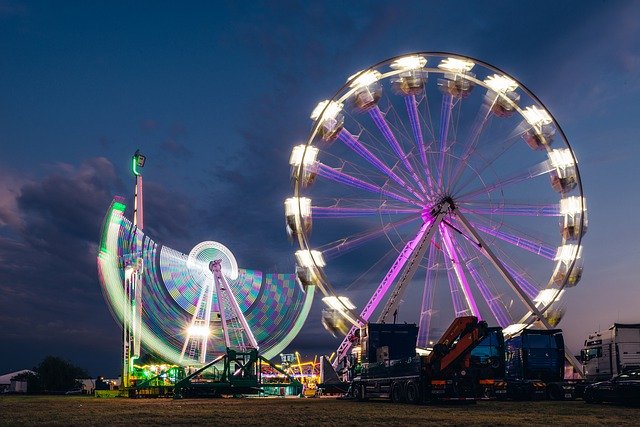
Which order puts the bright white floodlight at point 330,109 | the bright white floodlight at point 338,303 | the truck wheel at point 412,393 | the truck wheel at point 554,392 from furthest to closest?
the bright white floodlight at point 330,109 → the bright white floodlight at point 338,303 → the truck wheel at point 554,392 → the truck wheel at point 412,393

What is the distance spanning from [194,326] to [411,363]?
27.8 m

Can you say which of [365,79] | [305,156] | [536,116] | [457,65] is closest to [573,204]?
[536,116]

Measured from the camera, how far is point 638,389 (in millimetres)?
22828

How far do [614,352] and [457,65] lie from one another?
605 inches

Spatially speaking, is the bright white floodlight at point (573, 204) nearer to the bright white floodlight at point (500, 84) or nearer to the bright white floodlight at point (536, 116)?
the bright white floodlight at point (536, 116)

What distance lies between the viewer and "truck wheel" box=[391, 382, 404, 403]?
25953 millimetres

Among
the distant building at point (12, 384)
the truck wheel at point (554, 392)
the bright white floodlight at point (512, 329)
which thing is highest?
the bright white floodlight at point (512, 329)

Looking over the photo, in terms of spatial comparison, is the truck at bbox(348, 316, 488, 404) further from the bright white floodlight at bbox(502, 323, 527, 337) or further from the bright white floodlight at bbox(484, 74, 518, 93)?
the bright white floodlight at bbox(484, 74, 518, 93)

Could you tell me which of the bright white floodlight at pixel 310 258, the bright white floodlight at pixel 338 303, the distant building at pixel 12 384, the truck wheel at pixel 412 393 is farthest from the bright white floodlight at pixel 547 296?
the distant building at pixel 12 384

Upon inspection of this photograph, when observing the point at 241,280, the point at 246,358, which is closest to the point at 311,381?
the point at 241,280

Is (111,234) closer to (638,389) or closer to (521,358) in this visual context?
Answer: (521,358)

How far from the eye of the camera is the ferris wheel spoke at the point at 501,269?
34969 mm

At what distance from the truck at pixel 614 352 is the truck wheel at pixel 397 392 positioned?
33.3 feet

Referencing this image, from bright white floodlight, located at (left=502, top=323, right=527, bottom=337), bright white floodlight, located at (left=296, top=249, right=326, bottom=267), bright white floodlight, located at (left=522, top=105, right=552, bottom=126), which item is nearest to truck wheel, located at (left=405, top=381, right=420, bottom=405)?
bright white floodlight, located at (left=296, top=249, right=326, bottom=267)
